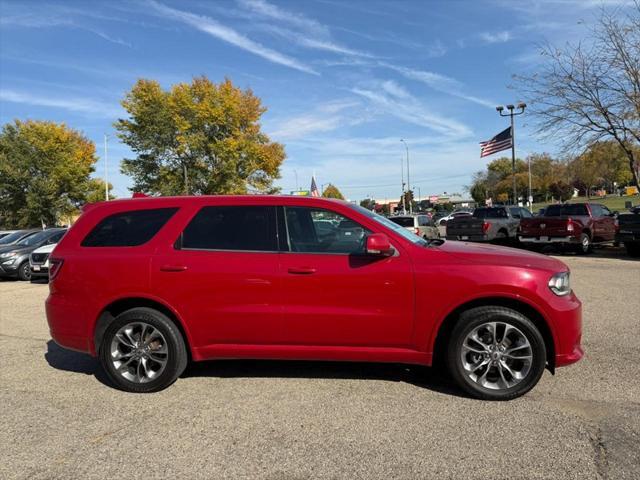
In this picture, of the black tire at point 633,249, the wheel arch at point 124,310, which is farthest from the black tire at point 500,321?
the black tire at point 633,249

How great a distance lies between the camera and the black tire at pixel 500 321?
4203 mm

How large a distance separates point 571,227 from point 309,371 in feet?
46.5

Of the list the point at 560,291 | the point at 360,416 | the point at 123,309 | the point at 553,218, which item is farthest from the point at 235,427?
the point at 553,218

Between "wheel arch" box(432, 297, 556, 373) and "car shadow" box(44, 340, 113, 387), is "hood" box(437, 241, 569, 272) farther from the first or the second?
"car shadow" box(44, 340, 113, 387)

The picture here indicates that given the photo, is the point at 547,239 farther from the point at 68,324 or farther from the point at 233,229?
the point at 68,324

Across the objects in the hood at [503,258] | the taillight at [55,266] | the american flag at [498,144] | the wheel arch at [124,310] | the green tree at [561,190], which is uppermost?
the american flag at [498,144]

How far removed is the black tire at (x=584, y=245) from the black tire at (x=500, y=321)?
46.8 ft

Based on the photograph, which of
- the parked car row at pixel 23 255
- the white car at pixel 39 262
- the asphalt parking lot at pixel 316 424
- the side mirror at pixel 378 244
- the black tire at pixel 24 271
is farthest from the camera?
the black tire at pixel 24 271

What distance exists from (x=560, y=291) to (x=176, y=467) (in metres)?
3.30

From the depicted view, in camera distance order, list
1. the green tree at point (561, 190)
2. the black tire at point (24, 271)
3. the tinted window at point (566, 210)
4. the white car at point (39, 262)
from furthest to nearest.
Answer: the green tree at point (561, 190)
the tinted window at point (566, 210)
the black tire at point (24, 271)
the white car at point (39, 262)

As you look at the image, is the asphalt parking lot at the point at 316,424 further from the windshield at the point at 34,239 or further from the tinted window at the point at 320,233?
the windshield at the point at 34,239

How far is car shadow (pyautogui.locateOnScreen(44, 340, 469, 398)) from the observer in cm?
483

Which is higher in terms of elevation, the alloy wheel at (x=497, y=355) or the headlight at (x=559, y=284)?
the headlight at (x=559, y=284)

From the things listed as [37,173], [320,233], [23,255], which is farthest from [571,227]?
[37,173]
